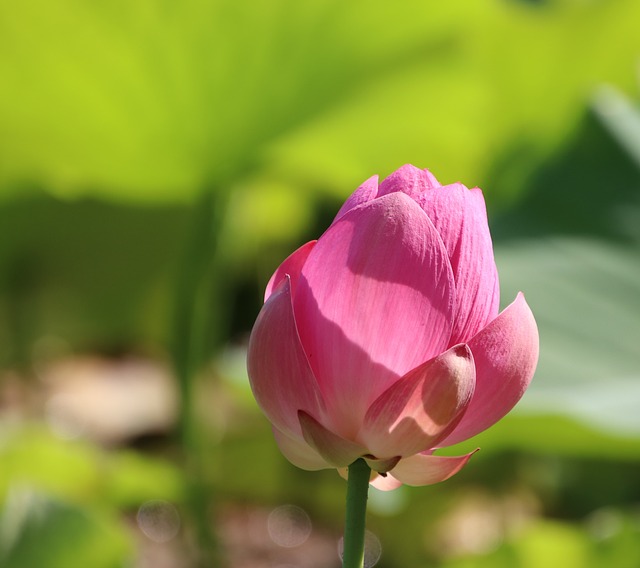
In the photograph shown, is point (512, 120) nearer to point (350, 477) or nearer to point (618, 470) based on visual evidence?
point (618, 470)

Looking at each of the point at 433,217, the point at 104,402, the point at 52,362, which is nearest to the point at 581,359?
the point at 433,217

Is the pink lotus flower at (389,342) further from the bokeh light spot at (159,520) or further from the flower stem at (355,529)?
the bokeh light spot at (159,520)

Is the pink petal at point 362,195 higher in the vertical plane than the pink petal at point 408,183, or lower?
lower

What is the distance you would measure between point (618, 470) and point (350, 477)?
1135 millimetres

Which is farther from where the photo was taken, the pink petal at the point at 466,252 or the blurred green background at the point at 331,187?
the blurred green background at the point at 331,187

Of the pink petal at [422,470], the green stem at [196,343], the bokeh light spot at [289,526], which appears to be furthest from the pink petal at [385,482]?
the bokeh light spot at [289,526]

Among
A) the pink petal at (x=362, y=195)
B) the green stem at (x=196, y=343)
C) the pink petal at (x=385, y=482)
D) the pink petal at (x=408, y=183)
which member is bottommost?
the green stem at (x=196, y=343)

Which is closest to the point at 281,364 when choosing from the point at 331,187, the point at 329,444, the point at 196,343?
the point at 329,444

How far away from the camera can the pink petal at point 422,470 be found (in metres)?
0.22

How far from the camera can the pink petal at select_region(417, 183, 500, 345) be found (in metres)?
0.22

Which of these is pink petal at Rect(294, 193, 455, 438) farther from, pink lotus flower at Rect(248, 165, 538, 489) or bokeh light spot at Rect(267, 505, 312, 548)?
bokeh light spot at Rect(267, 505, 312, 548)

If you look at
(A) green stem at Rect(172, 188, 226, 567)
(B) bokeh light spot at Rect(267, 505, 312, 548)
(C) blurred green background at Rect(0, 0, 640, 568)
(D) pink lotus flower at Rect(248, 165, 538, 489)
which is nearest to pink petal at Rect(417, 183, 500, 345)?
(D) pink lotus flower at Rect(248, 165, 538, 489)

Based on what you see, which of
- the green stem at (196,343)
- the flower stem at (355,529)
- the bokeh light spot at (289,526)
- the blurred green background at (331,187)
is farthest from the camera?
the bokeh light spot at (289,526)

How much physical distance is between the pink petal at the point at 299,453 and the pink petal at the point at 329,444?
1 centimetres
